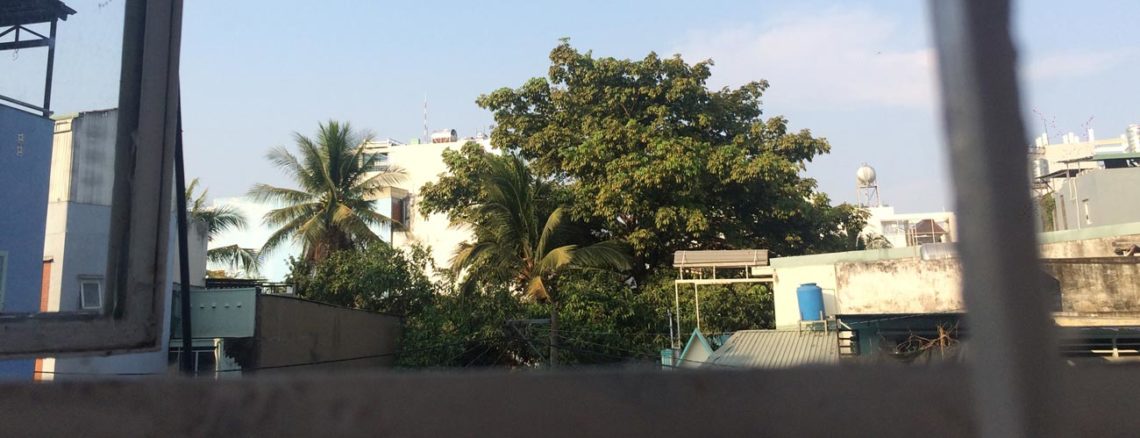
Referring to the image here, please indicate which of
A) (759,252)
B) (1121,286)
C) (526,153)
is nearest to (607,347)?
(759,252)

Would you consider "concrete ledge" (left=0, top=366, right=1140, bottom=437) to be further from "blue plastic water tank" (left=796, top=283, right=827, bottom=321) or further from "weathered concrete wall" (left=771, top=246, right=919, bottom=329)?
"weathered concrete wall" (left=771, top=246, right=919, bottom=329)

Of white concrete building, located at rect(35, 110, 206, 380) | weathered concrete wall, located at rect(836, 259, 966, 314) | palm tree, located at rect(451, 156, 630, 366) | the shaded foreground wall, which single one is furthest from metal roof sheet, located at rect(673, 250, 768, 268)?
white concrete building, located at rect(35, 110, 206, 380)

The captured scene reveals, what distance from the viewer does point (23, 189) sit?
201 centimetres

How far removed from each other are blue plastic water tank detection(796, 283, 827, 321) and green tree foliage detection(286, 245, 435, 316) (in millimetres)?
6502

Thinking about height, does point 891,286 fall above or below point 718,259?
below

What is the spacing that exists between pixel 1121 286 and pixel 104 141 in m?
8.04

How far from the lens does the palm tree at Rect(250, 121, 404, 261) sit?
588 inches

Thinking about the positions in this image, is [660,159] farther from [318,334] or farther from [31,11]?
[31,11]

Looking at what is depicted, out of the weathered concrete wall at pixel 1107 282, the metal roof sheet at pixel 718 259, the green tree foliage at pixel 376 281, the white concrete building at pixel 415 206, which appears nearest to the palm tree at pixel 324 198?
the green tree foliage at pixel 376 281

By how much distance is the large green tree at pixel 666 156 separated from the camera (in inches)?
497

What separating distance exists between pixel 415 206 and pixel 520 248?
9.38m

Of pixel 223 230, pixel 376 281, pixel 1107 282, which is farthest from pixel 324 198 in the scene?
pixel 1107 282

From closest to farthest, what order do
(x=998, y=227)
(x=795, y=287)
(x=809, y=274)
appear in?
(x=998, y=227) → (x=809, y=274) → (x=795, y=287)

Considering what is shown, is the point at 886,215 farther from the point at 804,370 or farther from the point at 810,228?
the point at 804,370
